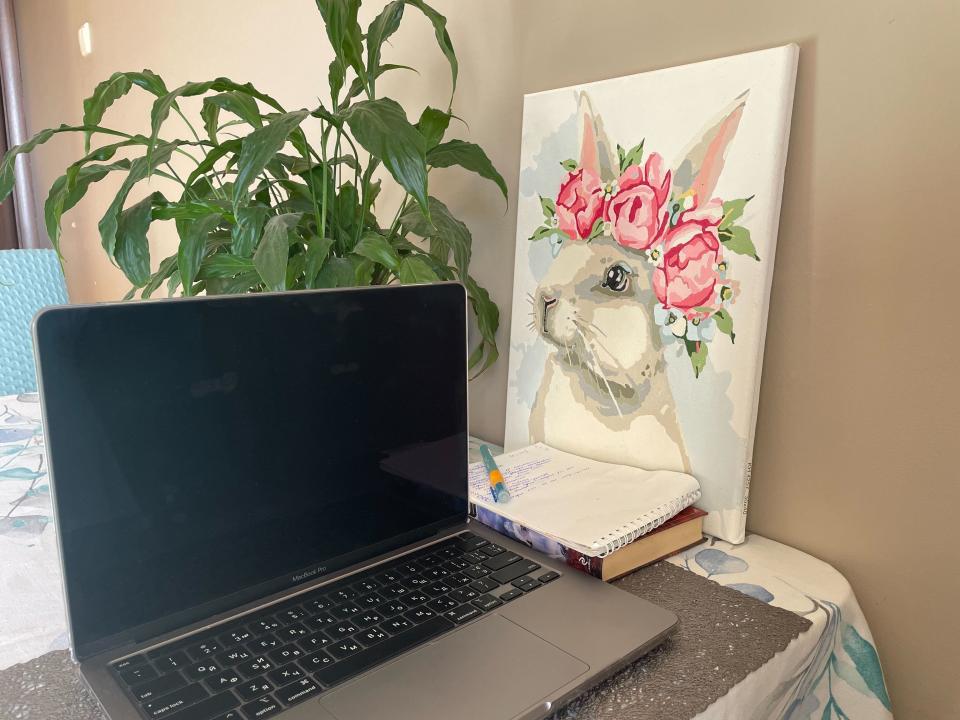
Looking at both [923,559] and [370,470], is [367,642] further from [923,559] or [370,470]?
[923,559]

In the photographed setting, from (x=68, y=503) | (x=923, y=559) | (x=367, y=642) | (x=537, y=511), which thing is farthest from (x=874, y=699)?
(x=68, y=503)

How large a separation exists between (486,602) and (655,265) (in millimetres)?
402

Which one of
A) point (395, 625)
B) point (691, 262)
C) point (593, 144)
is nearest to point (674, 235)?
point (691, 262)

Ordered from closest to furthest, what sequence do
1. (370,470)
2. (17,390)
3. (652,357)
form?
(370,470), (652,357), (17,390)

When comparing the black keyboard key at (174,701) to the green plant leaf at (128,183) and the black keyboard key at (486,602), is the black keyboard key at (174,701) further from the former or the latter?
the green plant leaf at (128,183)

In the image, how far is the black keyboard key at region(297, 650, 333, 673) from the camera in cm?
48

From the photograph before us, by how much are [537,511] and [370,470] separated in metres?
0.18

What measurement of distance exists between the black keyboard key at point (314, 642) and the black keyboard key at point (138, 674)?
0.10 m

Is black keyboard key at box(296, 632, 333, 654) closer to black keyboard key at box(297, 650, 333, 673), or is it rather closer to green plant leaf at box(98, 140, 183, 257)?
black keyboard key at box(297, 650, 333, 673)

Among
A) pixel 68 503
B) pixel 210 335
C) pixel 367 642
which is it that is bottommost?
pixel 367 642

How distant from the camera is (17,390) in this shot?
4.50 feet

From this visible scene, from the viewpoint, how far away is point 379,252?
0.75 m

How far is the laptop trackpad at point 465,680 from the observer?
0.45 m

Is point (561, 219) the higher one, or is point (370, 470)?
point (561, 219)
